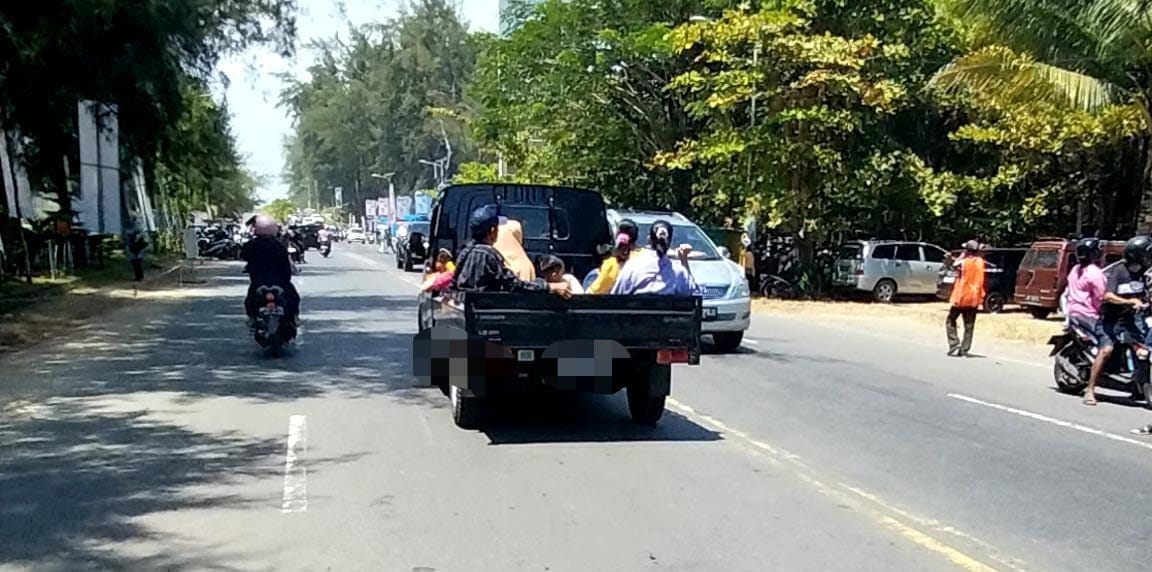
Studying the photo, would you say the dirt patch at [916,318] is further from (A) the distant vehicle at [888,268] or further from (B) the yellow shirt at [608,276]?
(B) the yellow shirt at [608,276]

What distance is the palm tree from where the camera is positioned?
20.9 metres

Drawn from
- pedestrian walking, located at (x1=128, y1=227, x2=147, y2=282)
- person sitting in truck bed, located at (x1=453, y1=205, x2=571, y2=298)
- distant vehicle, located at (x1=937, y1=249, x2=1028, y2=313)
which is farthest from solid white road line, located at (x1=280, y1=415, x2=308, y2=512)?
pedestrian walking, located at (x1=128, y1=227, x2=147, y2=282)

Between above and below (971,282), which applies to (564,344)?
below

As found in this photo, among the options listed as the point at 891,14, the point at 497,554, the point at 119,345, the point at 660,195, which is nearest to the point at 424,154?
the point at 660,195

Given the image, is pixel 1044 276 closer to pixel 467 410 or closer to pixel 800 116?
pixel 800 116

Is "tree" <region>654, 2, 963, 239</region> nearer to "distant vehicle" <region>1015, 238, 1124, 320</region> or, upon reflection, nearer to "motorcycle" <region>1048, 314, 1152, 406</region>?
"distant vehicle" <region>1015, 238, 1124, 320</region>

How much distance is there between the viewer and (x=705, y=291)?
55.9ft

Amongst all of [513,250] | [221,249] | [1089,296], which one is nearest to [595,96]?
[221,249]

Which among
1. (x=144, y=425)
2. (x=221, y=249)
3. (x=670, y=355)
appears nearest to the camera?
(x=670, y=355)

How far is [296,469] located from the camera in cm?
867

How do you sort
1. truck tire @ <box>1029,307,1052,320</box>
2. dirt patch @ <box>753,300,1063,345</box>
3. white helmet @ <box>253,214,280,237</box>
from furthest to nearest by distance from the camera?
truck tire @ <box>1029,307,1052,320</box> → dirt patch @ <box>753,300,1063,345</box> → white helmet @ <box>253,214,280,237</box>

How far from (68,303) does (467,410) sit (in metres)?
16.6

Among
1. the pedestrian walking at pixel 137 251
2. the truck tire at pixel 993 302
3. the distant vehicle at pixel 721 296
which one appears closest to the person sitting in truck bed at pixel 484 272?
the distant vehicle at pixel 721 296

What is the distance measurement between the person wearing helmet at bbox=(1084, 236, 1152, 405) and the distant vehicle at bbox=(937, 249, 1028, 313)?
57.9 ft
